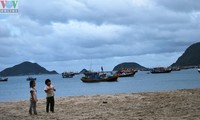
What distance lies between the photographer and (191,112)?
13.8 meters

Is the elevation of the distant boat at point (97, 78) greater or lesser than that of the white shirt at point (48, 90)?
greater

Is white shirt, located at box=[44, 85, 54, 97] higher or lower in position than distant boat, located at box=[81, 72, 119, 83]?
lower

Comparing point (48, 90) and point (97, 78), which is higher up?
point (97, 78)

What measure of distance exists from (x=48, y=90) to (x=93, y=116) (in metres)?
2.50

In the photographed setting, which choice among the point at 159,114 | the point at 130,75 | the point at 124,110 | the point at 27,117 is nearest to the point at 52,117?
the point at 27,117

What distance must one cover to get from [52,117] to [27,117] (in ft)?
3.99

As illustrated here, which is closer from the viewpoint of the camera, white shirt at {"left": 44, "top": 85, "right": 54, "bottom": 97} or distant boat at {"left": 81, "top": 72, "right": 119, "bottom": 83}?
white shirt at {"left": 44, "top": 85, "right": 54, "bottom": 97}

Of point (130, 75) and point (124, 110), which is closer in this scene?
point (124, 110)

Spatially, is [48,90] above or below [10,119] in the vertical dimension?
above

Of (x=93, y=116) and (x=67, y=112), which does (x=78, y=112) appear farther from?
(x=93, y=116)

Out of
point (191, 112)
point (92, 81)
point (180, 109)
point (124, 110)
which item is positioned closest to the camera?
point (191, 112)

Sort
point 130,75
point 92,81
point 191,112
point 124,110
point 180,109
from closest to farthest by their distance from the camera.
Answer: point 191,112 → point 180,109 → point 124,110 → point 92,81 → point 130,75

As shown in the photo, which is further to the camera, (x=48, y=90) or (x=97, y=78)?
(x=97, y=78)

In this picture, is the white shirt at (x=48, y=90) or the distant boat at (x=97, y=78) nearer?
the white shirt at (x=48, y=90)
